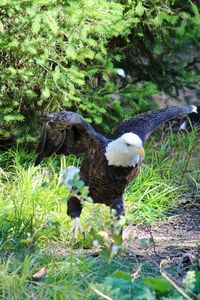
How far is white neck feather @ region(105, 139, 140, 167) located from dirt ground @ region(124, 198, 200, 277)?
469 mm

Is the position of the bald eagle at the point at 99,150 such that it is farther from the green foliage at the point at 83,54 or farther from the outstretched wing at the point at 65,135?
the green foliage at the point at 83,54

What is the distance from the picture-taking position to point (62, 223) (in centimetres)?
592

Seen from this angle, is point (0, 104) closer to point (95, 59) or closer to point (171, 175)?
point (95, 59)

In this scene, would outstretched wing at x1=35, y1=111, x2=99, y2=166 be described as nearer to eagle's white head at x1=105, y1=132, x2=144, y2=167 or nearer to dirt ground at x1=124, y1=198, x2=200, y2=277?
eagle's white head at x1=105, y1=132, x2=144, y2=167

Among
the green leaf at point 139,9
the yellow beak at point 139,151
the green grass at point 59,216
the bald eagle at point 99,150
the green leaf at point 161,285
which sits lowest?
the green grass at point 59,216

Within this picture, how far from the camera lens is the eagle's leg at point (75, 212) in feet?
18.8

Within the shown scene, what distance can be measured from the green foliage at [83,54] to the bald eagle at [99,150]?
0.78 meters

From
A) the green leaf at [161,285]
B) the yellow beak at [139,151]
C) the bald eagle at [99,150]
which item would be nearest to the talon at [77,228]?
the bald eagle at [99,150]

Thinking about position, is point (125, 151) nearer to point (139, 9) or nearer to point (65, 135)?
point (65, 135)

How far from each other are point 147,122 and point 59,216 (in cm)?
101

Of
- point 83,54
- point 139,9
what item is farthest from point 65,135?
point 139,9

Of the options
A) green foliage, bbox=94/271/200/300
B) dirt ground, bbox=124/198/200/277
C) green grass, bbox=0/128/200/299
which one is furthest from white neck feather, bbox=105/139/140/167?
green foliage, bbox=94/271/200/300

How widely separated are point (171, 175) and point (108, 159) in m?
1.75

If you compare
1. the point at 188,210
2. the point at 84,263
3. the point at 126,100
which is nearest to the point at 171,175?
the point at 188,210
